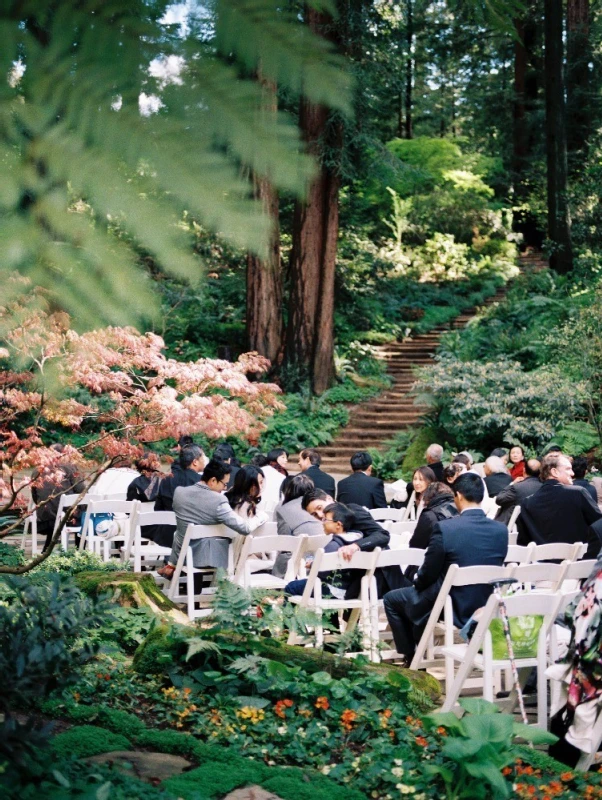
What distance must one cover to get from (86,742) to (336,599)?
2.56 metres

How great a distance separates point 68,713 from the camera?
15.6 ft

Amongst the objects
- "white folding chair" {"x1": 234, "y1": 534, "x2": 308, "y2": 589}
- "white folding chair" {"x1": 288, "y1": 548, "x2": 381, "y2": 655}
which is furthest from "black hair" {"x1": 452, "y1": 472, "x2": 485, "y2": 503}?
"white folding chair" {"x1": 234, "y1": 534, "x2": 308, "y2": 589}

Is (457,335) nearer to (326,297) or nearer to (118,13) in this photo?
(326,297)

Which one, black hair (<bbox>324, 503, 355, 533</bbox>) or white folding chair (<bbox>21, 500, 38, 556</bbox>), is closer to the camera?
black hair (<bbox>324, 503, 355, 533</bbox>)

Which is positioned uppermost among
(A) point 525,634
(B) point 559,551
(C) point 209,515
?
(C) point 209,515

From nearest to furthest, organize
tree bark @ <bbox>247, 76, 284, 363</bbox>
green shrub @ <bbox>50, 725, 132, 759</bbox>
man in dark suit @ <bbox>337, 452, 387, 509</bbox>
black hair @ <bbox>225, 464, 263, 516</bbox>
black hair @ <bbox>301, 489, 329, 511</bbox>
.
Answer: green shrub @ <bbox>50, 725, 132, 759</bbox>
black hair @ <bbox>301, 489, 329, 511</bbox>
black hair @ <bbox>225, 464, 263, 516</bbox>
man in dark suit @ <bbox>337, 452, 387, 509</bbox>
tree bark @ <bbox>247, 76, 284, 363</bbox>

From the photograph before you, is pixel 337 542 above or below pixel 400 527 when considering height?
above

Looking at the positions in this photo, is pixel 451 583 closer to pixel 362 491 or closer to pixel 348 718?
pixel 348 718

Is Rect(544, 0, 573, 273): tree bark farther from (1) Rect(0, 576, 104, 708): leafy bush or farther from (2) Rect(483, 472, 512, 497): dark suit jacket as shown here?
(1) Rect(0, 576, 104, 708): leafy bush

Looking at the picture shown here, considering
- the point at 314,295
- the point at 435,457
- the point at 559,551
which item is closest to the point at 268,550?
the point at 559,551

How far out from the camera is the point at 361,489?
926 centimetres

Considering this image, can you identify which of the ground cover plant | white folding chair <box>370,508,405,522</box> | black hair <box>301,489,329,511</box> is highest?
black hair <box>301,489,329,511</box>

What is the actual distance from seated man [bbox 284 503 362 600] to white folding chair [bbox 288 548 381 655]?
4.5 inches

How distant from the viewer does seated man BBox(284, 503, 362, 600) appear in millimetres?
6488
